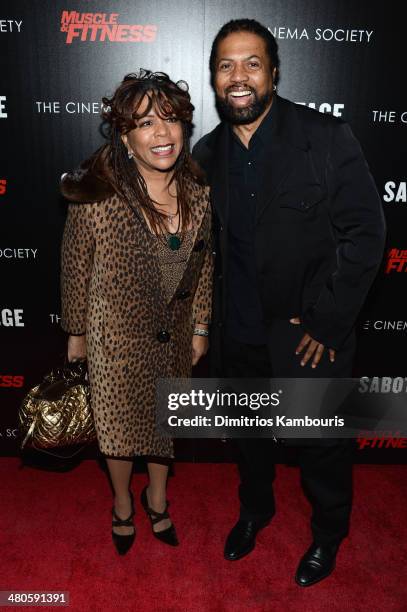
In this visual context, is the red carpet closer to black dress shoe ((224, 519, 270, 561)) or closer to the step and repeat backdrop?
black dress shoe ((224, 519, 270, 561))

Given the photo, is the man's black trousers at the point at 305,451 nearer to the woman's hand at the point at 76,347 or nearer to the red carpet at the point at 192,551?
A: the red carpet at the point at 192,551

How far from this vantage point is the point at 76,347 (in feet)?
7.79

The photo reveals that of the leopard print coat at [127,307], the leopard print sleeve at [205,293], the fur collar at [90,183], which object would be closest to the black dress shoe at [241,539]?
the leopard print coat at [127,307]

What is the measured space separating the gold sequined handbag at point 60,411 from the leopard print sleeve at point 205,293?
0.54m

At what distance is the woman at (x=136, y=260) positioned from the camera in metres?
1.95

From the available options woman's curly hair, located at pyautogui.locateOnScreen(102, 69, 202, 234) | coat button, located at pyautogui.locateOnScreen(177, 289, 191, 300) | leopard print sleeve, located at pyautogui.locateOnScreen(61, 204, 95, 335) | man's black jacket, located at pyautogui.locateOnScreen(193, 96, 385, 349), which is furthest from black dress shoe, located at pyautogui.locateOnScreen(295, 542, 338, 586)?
woman's curly hair, located at pyautogui.locateOnScreen(102, 69, 202, 234)

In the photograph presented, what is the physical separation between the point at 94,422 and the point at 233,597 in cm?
92

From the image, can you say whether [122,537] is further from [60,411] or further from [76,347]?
[76,347]

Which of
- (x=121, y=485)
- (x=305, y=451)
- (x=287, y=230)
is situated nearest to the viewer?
(x=287, y=230)

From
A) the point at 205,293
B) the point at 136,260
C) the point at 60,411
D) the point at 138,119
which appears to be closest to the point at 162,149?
the point at 138,119

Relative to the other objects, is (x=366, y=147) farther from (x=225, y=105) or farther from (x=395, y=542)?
(x=395, y=542)

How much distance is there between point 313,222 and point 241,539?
1.49m

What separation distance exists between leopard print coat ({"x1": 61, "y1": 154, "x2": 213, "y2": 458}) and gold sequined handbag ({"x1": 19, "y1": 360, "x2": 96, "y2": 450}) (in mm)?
111

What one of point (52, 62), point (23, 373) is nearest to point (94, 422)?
point (23, 373)
